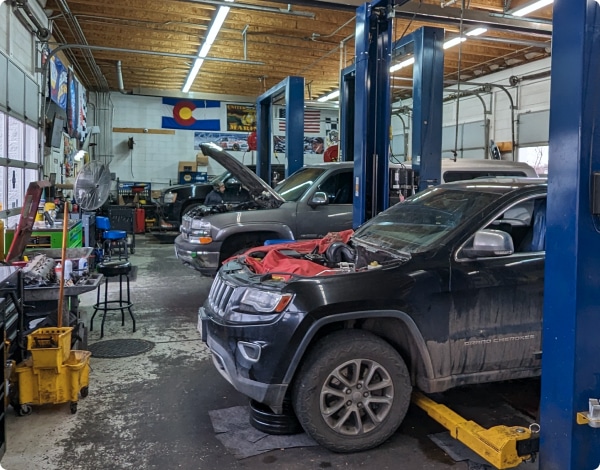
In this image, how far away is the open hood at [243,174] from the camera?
706cm

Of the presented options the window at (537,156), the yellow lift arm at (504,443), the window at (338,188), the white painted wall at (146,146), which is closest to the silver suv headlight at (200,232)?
the window at (338,188)

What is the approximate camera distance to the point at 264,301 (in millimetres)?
3137

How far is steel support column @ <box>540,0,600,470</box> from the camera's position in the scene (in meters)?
2.11

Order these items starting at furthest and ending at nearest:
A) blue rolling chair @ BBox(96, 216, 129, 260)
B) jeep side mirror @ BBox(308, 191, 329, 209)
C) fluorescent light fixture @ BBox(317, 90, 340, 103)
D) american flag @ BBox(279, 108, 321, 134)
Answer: american flag @ BBox(279, 108, 321, 134)
fluorescent light fixture @ BBox(317, 90, 340, 103)
blue rolling chair @ BBox(96, 216, 129, 260)
jeep side mirror @ BBox(308, 191, 329, 209)

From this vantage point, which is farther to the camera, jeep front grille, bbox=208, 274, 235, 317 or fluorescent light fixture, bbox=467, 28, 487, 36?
fluorescent light fixture, bbox=467, 28, 487, 36

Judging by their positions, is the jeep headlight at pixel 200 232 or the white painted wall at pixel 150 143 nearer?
the jeep headlight at pixel 200 232

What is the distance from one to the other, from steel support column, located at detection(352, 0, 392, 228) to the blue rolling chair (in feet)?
17.5

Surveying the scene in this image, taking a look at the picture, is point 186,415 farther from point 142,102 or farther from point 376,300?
point 142,102

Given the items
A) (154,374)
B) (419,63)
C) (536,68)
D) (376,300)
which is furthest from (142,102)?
(376,300)

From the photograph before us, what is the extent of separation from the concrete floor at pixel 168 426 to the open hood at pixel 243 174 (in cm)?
259

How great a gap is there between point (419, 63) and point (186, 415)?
5.06m

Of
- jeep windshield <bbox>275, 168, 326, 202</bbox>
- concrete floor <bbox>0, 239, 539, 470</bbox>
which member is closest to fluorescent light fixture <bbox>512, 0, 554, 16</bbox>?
jeep windshield <bbox>275, 168, 326, 202</bbox>

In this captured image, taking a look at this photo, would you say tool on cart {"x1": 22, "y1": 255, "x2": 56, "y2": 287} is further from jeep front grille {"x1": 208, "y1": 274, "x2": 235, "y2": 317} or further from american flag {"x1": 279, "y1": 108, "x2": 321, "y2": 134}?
american flag {"x1": 279, "y1": 108, "x2": 321, "y2": 134}

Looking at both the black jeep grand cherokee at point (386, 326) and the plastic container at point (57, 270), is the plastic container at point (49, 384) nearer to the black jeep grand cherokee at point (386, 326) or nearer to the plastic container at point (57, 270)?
the black jeep grand cherokee at point (386, 326)
